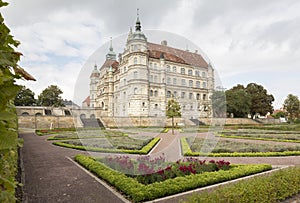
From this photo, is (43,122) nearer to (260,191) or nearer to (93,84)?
(93,84)

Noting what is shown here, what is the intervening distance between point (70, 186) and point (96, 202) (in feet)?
6.18

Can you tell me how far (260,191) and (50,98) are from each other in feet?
233

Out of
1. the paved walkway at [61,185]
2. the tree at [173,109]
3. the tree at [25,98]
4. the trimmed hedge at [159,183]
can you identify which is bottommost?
the paved walkway at [61,185]

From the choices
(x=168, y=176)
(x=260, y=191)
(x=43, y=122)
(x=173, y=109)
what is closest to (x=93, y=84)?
(x=173, y=109)

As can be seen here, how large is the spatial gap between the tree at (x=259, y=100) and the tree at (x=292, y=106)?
4157 mm

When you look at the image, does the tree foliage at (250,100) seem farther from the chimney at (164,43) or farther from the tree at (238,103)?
the chimney at (164,43)

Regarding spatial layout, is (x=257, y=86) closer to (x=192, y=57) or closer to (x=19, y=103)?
(x=192, y=57)

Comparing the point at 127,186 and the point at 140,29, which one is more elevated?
the point at 140,29

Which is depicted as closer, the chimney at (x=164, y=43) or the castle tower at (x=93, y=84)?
the chimney at (x=164, y=43)

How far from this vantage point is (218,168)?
9.26 meters

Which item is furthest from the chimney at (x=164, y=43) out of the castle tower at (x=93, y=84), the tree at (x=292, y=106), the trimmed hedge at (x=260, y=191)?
the tree at (x=292, y=106)

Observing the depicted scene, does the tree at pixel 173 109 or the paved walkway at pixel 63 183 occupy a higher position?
the tree at pixel 173 109

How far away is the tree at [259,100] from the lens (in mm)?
62219

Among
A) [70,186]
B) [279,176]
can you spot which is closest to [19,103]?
[70,186]
